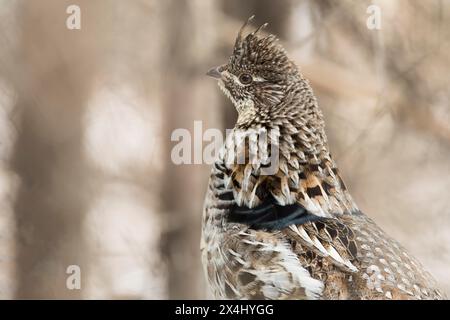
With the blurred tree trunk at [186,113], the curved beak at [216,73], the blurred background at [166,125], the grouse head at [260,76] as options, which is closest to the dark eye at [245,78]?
the grouse head at [260,76]

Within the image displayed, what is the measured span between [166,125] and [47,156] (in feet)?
3.23

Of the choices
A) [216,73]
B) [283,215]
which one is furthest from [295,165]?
[216,73]

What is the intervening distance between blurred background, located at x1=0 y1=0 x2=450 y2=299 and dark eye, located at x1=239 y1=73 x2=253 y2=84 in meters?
1.07

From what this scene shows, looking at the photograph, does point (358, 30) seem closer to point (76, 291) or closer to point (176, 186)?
point (176, 186)

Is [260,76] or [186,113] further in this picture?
[186,113]

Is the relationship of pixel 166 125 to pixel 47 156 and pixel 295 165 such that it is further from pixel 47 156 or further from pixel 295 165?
pixel 295 165

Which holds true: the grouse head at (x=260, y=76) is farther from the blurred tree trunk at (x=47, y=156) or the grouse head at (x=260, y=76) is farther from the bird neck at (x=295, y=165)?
the blurred tree trunk at (x=47, y=156)

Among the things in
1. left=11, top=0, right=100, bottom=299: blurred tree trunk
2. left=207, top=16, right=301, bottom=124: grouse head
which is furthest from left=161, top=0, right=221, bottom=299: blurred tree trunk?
left=207, top=16, right=301, bottom=124: grouse head

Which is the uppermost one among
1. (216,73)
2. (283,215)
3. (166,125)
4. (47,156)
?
(166,125)

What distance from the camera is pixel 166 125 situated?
217 inches

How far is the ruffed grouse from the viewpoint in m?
2.88

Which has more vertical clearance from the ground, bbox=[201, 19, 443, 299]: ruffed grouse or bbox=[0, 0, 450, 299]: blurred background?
bbox=[0, 0, 450, 299]: blurred background

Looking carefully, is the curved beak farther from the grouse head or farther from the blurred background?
the blurred background

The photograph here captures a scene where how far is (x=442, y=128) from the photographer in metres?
4.80
